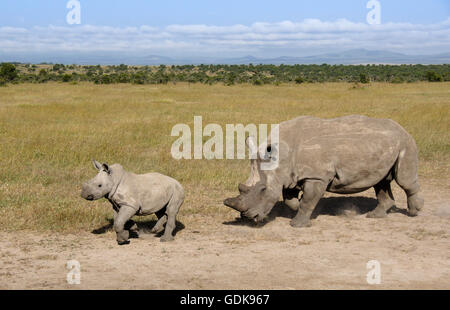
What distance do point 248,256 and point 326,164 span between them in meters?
2.30

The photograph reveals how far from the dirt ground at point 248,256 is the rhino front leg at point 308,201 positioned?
19 cm

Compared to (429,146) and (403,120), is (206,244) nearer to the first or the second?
(429,146)

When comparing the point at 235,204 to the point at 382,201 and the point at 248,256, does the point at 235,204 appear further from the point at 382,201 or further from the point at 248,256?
the point at 382,201

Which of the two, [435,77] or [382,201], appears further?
[435,77]

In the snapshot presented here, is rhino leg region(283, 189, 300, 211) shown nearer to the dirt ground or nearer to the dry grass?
the dirt ground

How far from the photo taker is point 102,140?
611 inches

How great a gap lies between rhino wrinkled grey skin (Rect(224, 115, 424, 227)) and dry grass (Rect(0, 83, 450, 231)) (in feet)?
4.22

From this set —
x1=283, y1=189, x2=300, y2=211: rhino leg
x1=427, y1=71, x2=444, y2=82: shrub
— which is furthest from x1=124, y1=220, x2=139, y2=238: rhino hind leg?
x1=427, y1=71, x2=444, y2=82: shrub

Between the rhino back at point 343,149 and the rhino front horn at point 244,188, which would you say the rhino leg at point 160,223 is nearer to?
the rhino front horn at point 244,188

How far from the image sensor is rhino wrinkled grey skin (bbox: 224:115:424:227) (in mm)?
8148

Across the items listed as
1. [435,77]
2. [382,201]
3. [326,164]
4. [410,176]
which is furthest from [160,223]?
[435,77]

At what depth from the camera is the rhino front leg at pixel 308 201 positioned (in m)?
8.33

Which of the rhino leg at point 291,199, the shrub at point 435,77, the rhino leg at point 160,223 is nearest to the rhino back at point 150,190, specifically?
the rhino leg at point 160,223

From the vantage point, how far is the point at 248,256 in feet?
22.4
